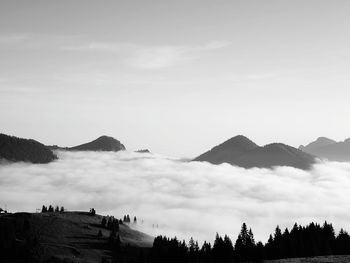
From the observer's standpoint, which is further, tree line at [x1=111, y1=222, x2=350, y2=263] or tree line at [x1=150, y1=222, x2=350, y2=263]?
tree line at [x1=150, y1=222, x2=350, y2=263]

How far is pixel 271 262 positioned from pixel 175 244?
69.5 metres

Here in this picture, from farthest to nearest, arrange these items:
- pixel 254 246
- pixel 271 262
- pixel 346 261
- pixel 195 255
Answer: pixel 195 255 < pixel 254 246 < pixel 271 262 < pixel 346 261

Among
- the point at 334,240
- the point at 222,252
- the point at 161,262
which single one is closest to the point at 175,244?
the point at 161,262

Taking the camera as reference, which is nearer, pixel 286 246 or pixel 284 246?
pixel 286 246

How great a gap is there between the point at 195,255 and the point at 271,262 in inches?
2238

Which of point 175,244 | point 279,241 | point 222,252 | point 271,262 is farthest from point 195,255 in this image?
point 271,262

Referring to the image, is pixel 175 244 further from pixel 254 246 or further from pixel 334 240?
pixel 334 240

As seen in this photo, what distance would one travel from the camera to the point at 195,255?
183 meters

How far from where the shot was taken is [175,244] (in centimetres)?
19388

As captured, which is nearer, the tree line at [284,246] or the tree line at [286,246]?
the tree line at [284,246]

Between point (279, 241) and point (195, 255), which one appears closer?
point (279, 241)

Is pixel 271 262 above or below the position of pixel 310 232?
below

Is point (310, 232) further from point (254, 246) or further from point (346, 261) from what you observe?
point (346, 261)

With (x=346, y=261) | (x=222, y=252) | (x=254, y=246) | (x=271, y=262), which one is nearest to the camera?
(x=346, y=261)
